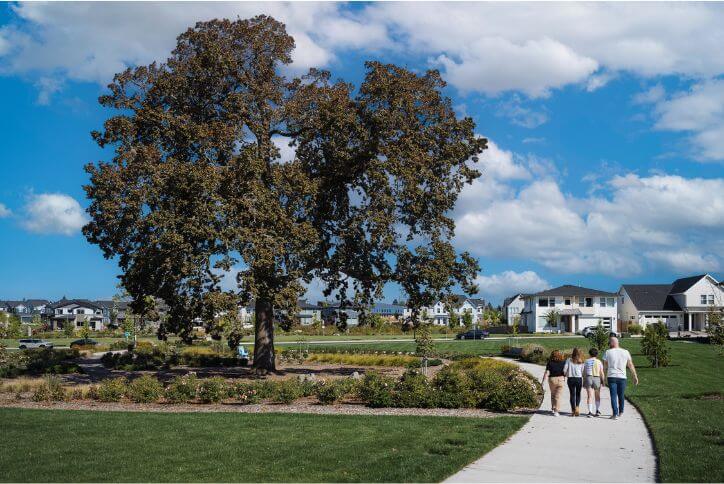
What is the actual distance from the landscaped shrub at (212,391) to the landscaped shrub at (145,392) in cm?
117

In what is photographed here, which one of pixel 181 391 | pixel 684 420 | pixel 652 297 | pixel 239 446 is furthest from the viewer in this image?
pixel 652 297

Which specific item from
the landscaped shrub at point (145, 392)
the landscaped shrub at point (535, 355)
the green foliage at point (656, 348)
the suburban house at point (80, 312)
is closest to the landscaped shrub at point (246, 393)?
the landscaped shrub at point (145, 392)

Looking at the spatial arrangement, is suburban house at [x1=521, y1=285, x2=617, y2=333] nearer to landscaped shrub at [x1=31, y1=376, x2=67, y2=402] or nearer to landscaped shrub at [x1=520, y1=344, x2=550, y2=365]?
landscaped shrub at [x1=520, y1=344, x2=550, y2=365]

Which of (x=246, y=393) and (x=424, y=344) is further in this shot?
(x=424, y=344)

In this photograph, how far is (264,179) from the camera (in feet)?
80.5

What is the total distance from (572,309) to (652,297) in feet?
37.0

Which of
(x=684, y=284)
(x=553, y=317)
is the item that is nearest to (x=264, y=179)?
(x=553, y=317)

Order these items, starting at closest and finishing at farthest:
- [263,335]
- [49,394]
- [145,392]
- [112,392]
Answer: [145,392] < [112,392] < [49,394] < [263,335]

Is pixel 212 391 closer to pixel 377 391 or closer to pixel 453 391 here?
pixel 377 391

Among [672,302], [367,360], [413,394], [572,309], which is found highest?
[672,302]

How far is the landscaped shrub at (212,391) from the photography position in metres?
17.9

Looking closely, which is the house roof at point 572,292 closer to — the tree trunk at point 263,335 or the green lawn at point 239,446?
the tree trunk at point 263,335

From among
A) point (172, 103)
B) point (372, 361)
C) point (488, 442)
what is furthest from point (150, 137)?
point (488, 442)

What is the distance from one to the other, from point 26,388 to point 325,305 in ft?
36.2
